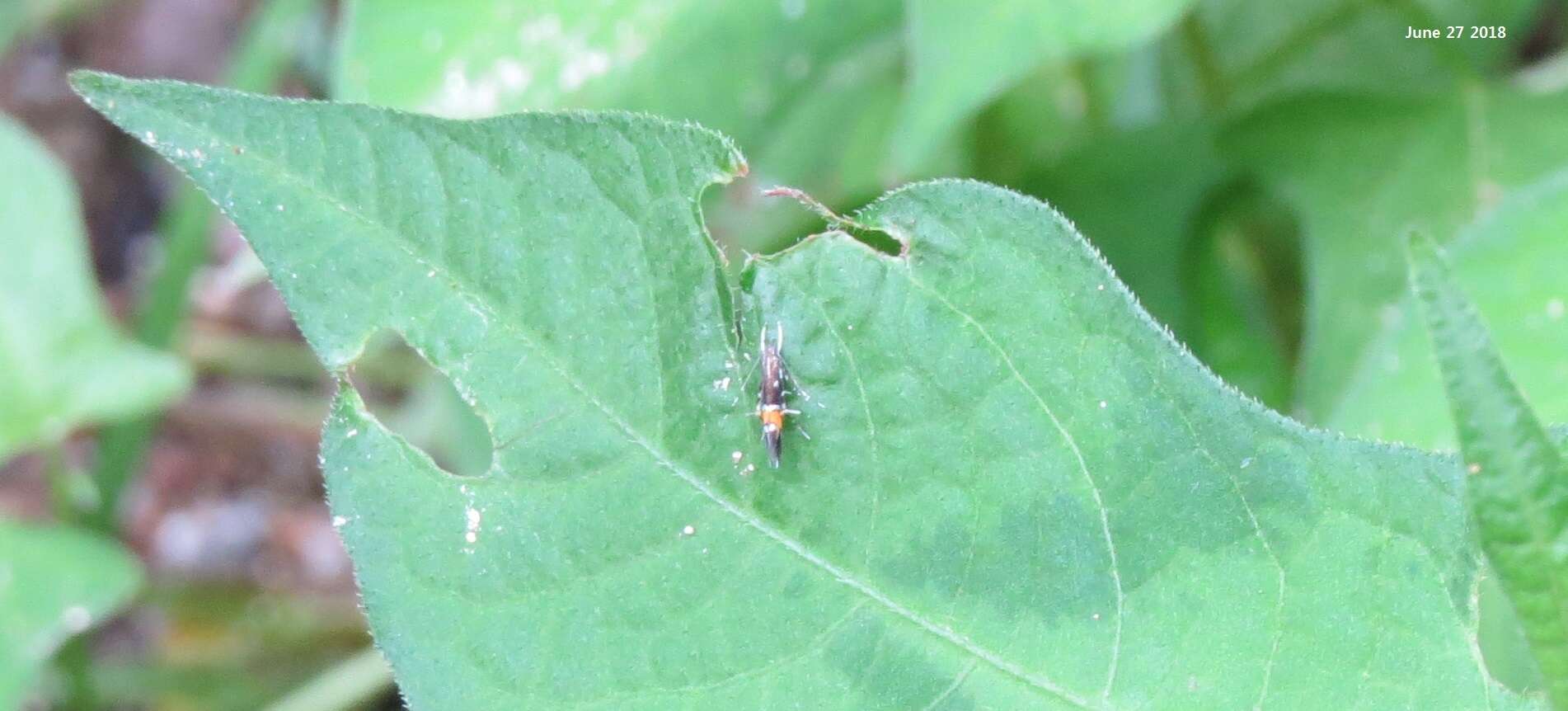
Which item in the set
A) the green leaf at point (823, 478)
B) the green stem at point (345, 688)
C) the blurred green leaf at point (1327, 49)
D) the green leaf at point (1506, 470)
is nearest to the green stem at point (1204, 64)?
the blurred green leaf at point (1327, 49)

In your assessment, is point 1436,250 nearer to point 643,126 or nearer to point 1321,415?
point 643,126

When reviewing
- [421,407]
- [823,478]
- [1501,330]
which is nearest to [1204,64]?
[1501,330]

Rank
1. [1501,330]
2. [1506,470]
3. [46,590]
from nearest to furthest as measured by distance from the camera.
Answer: [1506,470] < [1501,330] < [46,590]

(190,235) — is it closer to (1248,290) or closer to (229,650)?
(229,650)

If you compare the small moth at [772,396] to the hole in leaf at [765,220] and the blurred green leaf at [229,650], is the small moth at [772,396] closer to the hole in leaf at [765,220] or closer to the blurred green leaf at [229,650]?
the hole in leaf at [765,220]

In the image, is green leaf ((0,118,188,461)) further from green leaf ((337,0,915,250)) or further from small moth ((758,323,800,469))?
small moth ((758,323,800,469))

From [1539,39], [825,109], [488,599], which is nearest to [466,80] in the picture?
[825,109]

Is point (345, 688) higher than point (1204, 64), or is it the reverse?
point (1204, 64)
